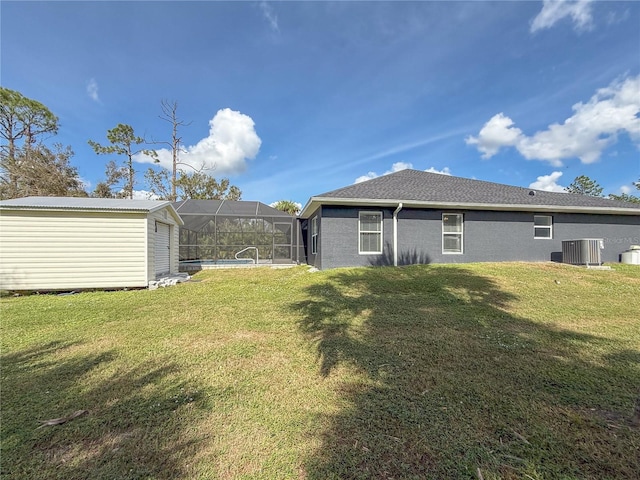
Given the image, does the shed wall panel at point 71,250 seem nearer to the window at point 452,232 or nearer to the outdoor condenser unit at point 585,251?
the window at point 452,232

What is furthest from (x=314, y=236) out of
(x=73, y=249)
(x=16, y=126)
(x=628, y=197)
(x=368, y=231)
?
(x=628, y=197)

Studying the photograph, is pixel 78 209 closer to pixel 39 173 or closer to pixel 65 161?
pixel 39 173

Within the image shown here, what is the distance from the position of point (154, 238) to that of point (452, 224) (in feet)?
36.2

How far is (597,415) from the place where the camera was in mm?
2330

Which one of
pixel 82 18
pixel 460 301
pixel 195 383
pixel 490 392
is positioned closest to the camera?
pixel 490 392

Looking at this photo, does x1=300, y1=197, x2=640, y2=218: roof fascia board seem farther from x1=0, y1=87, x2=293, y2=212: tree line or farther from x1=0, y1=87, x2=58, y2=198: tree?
x1=0, y1=87, x2=58, y2=198: tree

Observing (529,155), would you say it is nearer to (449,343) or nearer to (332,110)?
(332,110)

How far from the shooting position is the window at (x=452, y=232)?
448 inches

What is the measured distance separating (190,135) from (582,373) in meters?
26.4

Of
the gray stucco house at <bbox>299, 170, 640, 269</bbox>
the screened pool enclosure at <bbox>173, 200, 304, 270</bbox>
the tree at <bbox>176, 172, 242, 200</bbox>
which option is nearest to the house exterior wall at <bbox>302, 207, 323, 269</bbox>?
the gray stucco house at <bbox>299, 170, 640, 269</bbox>

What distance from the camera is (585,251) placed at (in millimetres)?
10234

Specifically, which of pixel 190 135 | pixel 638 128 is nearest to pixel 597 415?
pixel 638 128

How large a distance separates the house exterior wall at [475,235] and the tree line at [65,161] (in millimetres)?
16243

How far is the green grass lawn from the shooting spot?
1.87m
